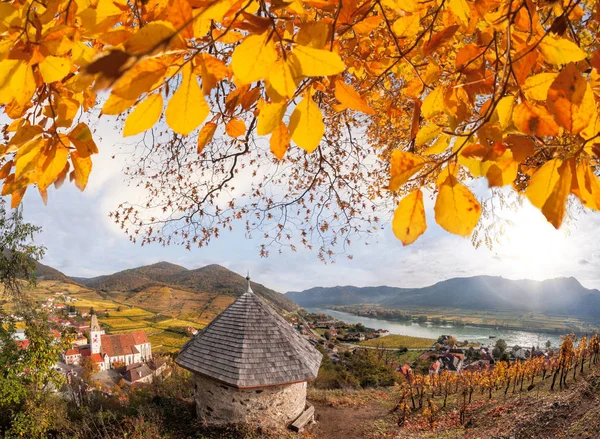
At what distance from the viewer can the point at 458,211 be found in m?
0.56

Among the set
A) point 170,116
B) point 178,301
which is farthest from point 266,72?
point 178,301

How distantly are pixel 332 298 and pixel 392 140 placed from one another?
275ft

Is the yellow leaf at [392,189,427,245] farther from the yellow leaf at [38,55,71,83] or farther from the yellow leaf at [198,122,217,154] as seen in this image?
the yellow leaf at [38,55,71,83]

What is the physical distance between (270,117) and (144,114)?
0.60 feet

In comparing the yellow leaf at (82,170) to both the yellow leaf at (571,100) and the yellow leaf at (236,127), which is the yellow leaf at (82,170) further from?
the yellow leaf at (571,100)

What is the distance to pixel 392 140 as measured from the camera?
5.75 m

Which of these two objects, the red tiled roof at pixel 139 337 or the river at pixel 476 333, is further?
the river at pixel 476 333

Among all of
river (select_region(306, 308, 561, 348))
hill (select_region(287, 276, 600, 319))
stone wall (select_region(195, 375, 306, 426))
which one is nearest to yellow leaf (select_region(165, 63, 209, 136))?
stone wall (select_region(195, 375, 306, 426))

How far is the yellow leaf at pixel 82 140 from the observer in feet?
1.97

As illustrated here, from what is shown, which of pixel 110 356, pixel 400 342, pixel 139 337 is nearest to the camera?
pixel 110 356

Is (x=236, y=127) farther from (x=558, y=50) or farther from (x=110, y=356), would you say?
(x=110, y=356)

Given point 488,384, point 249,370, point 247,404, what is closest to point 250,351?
point 249,370

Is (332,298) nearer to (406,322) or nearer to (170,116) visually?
(406,322)

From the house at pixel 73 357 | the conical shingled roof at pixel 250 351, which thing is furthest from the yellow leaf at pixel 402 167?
the house at pixel 73 357
